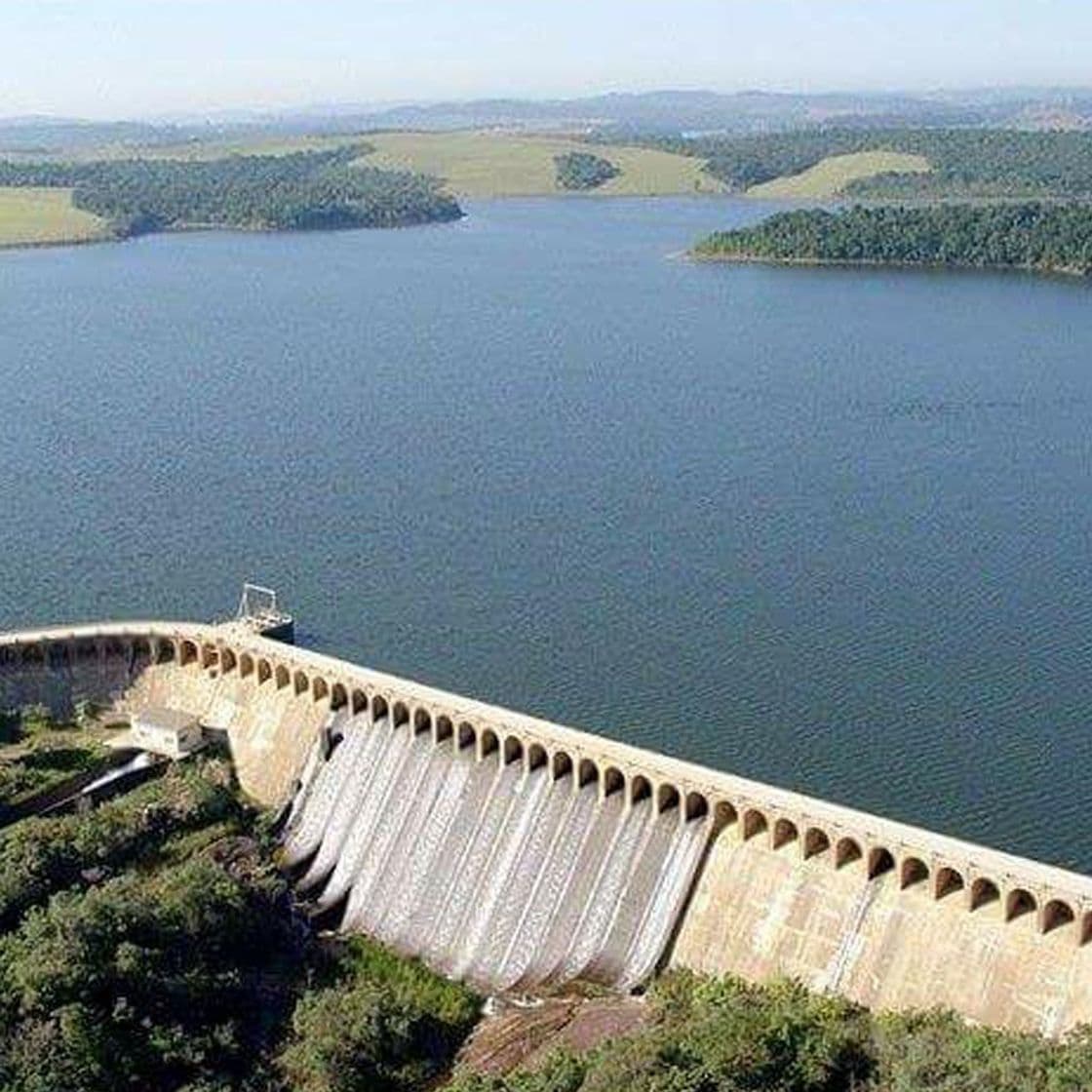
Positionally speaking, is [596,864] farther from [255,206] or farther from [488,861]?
[255,206]

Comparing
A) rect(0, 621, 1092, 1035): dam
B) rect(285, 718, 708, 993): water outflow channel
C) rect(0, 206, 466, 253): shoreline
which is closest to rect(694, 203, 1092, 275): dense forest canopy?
rect(0, 206, 466, 253): shoreline

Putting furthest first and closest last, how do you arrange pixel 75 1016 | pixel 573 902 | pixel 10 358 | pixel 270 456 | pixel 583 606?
pixel 10 358 < pixel 270 456 < pixel 583 606 < pixel 573 902 < pixel 75 1016

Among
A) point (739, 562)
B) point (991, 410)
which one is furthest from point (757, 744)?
point (991, 410)

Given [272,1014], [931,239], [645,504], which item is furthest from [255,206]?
[272,1014]

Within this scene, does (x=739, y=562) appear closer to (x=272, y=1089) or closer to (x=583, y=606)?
(x=583, y=606)

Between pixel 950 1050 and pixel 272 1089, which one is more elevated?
pixel 950 1050

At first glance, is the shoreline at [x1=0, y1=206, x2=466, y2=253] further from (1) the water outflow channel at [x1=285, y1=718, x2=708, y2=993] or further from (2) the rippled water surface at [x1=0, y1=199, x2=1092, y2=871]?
(1) the water outflow channel at [x1=285, y1=718, x2=708, y2=993]
